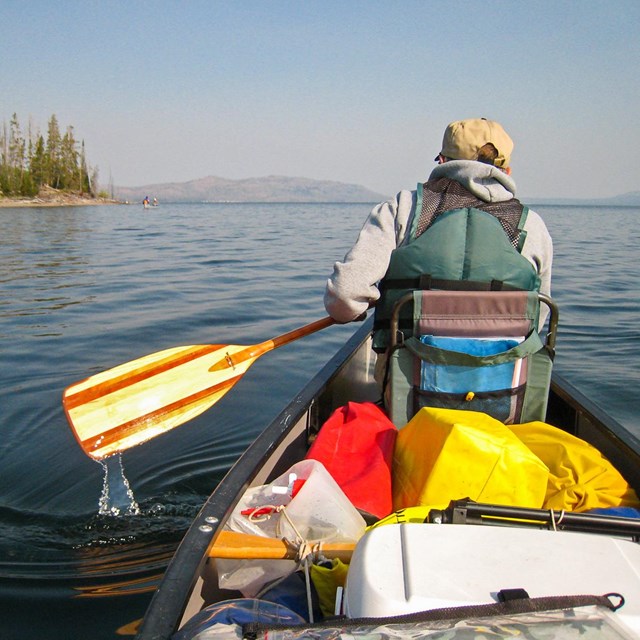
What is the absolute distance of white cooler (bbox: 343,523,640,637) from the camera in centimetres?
129

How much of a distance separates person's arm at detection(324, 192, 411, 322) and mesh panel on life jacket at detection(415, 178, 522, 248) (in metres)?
0.11

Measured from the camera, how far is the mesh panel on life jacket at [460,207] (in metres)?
2.79

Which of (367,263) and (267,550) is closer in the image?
(267,550)

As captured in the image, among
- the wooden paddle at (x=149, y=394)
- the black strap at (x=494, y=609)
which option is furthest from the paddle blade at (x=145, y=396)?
the black strap at (x=494, y=609)

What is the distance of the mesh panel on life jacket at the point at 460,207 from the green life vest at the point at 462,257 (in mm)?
28

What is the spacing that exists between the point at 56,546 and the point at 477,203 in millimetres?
2750

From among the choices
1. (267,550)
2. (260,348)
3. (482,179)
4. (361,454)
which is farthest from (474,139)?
(267,550)

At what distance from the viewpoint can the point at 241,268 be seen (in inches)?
574

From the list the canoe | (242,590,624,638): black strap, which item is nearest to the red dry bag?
the canoe

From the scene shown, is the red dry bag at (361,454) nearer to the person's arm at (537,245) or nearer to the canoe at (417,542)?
the canoe at (417,542)

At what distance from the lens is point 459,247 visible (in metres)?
2.70

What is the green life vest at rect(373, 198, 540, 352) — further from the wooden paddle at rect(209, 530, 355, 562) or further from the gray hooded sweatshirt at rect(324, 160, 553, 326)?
the wooden paddle at rect(209, 530, 355, 562)

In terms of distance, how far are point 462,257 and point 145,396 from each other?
5.66ft

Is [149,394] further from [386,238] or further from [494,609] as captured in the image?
[494,609]
